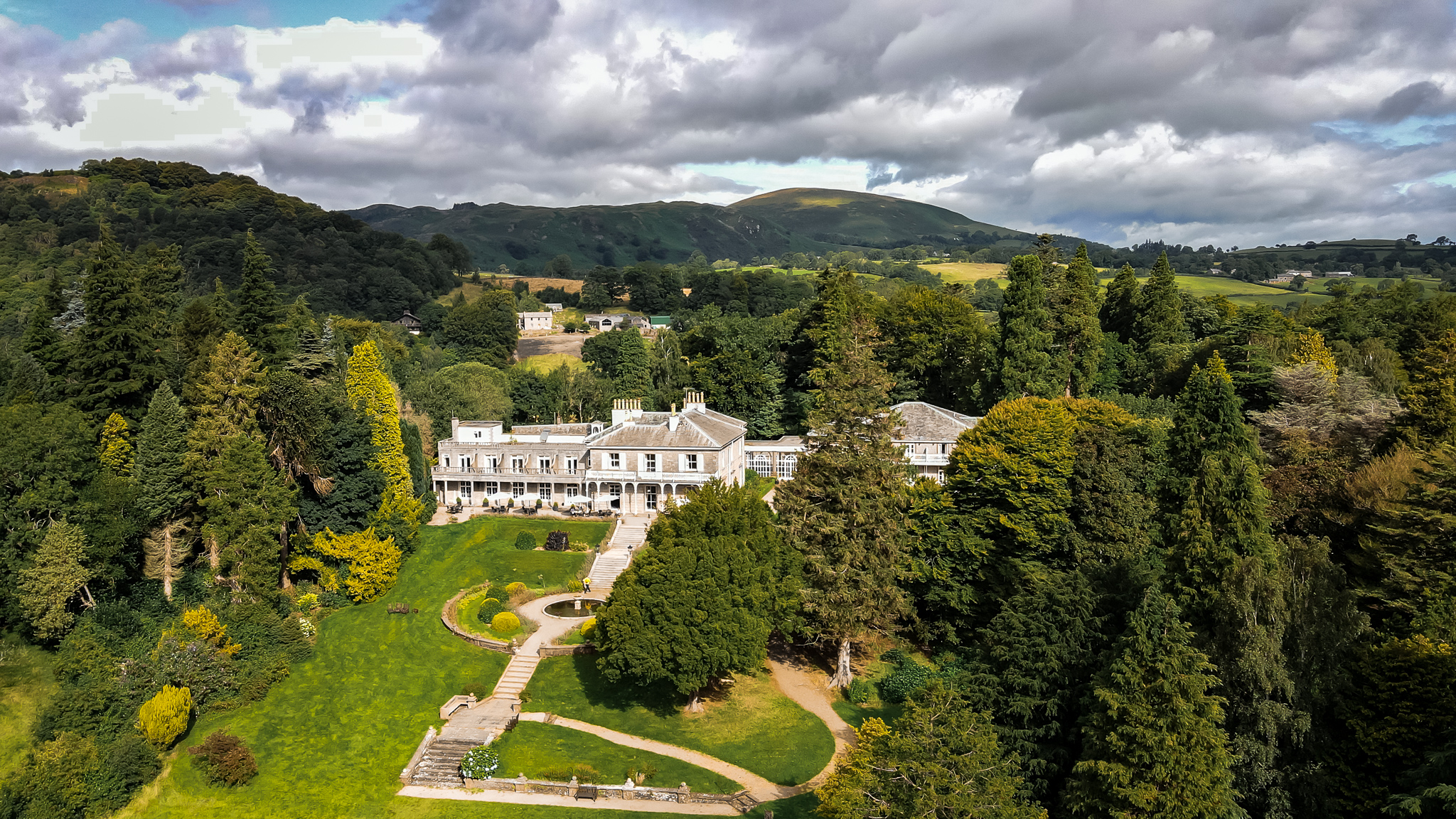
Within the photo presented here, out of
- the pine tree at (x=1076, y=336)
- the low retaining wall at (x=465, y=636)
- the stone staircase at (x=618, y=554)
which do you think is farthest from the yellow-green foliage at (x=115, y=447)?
the pine tree at (x=1076, y=336)

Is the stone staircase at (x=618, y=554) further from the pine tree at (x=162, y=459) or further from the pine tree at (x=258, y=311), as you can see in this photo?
the pine tree at (x=258, y=311)

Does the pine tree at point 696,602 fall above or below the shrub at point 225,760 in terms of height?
above

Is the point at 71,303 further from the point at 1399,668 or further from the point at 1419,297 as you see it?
the point at 1419,297

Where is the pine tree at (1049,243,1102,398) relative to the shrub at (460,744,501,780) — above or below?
above

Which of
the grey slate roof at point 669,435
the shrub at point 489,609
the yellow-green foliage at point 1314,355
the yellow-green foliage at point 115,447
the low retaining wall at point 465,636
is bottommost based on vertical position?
the low retaining wall at point 465,636

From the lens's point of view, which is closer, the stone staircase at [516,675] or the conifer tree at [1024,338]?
the stone staircase at [516,675]

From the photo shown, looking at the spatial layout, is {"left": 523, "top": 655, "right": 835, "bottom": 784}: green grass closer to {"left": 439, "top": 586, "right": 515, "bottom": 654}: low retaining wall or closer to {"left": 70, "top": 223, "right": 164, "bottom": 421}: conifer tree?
{"left": 439, "top": 586, "right": 515, "bottom": 654}: low retaining wall

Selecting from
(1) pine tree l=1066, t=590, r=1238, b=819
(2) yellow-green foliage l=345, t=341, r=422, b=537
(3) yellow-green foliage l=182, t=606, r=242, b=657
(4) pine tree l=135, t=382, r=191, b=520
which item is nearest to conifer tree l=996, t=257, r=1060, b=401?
(1) pine tree l=1066, t=590, r=1238, b=819
